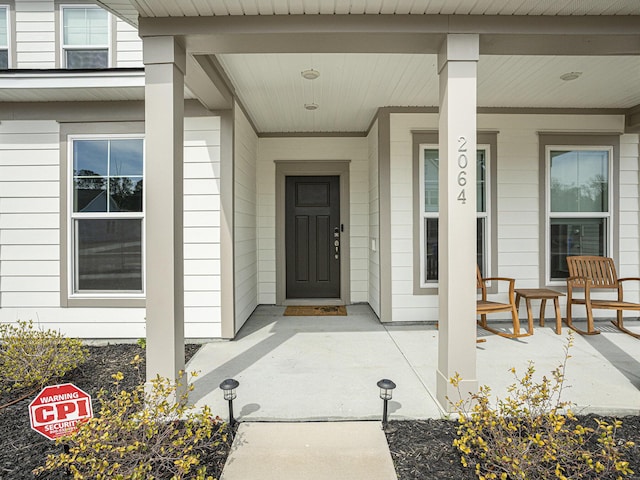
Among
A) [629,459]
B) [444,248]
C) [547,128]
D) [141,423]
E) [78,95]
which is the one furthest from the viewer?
[547,128]

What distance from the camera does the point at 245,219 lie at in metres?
4.72

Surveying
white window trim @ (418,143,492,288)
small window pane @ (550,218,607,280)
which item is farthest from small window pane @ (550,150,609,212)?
white window trim @ (418,143,492,288)

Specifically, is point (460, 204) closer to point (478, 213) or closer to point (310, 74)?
point (310, 74)

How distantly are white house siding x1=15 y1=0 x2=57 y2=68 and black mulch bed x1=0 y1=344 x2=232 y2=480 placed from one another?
3.26m

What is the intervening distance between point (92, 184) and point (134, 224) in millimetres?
666

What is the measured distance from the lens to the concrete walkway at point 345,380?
198 centimetres

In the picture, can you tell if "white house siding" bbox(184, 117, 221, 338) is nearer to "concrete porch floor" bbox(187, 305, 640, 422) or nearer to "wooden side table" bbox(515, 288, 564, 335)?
"concrete porch floor" bbox(187, 305, 640, 422)

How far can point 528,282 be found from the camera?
4586 millimetres

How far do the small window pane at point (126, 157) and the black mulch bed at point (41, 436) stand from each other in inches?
77.2

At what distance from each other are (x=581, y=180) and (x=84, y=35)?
6262 mm

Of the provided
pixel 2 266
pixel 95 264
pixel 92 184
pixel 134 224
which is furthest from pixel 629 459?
pixel 2 266

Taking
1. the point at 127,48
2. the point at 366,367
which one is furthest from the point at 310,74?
the point at 366,367

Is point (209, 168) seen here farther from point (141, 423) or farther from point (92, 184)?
point (141, 423)

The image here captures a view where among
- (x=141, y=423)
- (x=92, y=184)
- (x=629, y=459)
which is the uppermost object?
(x=92, y=184)
